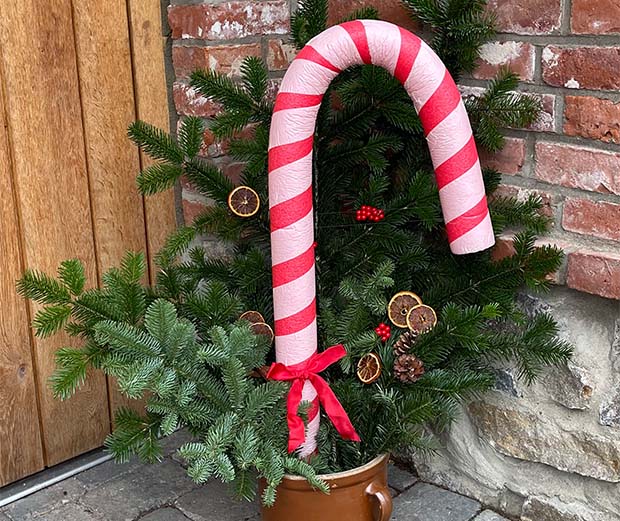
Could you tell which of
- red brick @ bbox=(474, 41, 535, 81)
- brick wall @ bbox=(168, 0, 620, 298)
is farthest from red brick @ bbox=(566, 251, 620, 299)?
red brick @ bbox=(474, 41, 535, 81)

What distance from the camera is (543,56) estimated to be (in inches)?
59.2

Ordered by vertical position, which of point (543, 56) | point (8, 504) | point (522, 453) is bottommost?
point (8, 504)

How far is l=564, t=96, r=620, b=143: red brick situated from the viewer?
1449mm

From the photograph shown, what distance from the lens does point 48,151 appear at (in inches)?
70.5

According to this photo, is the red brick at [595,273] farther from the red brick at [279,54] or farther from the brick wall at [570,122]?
the red brick at [279,54]

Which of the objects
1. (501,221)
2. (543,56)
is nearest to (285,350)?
(501,221)

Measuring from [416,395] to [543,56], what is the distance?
0.62 m

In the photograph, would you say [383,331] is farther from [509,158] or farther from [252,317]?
[509,158]

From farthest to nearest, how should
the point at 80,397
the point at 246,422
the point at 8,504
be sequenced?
the point at 80,397 < the point at 8,504 < the point at 246,422

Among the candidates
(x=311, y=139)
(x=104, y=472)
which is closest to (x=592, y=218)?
(x=311, y=139)

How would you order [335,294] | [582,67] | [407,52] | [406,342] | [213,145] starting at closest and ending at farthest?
[407,52]
[582,67]
[406,342]
[335,294]
[213,145]

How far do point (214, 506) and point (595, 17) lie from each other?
117 centimetres

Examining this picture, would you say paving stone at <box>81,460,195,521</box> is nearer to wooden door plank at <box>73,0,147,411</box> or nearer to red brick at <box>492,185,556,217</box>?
wooden door plank at <box>73,0,147,411</box>

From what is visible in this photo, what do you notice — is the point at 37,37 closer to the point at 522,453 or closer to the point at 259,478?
the point at 259,478
